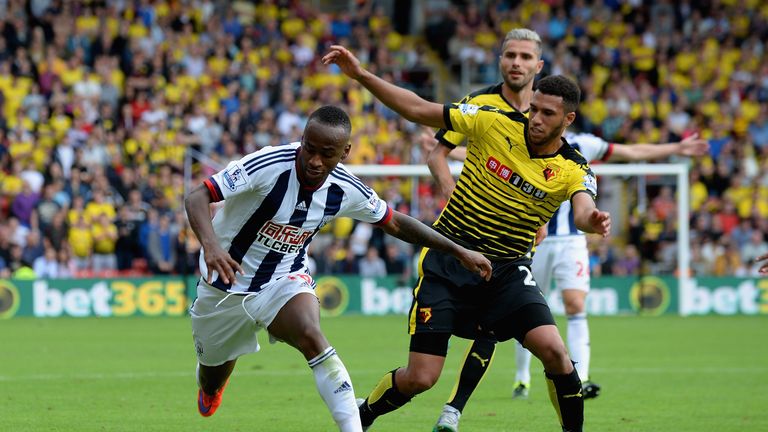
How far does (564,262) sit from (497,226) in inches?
152

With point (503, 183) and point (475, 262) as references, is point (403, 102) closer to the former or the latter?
point (503, 183)

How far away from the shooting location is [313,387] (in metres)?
11.7

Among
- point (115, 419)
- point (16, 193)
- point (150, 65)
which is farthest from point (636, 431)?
point (150, 65)

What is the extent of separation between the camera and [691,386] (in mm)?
12211

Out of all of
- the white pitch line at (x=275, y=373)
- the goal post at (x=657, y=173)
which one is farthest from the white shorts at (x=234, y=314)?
the goal post at (x=657, y=173)

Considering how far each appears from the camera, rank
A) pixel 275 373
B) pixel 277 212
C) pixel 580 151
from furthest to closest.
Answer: pixel 275 373 < pixel 580 151 < pixel 277 212

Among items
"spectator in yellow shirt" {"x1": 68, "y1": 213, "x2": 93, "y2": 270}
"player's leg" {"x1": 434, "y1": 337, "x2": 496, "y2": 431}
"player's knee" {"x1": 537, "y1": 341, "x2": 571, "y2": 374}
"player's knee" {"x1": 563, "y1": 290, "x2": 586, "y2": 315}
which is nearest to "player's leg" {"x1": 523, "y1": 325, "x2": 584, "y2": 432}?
"player's knee" {"x1": 537, "y1": 341, "x2": 571, "y2": 374}

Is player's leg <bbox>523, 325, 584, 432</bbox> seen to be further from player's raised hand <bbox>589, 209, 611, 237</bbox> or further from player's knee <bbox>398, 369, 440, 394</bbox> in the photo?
player's raised hand <bbox>589, 209, 611, 237</bbox>

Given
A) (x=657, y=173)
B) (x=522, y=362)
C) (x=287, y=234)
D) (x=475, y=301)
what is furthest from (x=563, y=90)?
(x=657, y=173)

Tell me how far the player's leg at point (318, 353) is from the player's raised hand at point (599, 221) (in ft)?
5.52

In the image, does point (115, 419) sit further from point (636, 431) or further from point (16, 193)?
point (16, 193)

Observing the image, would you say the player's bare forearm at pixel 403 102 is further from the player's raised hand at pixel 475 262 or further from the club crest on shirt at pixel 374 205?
the player's raised hand at pixel 475 262

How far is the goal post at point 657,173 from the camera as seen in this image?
22.5 metres

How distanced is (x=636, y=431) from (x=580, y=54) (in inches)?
881
